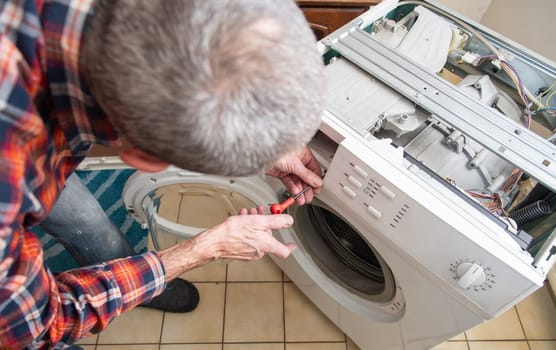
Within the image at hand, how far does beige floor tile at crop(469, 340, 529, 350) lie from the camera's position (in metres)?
1.26

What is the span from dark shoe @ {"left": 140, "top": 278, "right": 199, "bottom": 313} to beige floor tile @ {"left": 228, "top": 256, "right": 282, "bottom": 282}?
0.48ft

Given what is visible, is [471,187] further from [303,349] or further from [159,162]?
[303,349]

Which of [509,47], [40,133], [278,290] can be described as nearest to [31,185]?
[40,133]

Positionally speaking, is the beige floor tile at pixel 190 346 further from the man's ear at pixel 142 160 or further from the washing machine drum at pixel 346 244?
the man's ear at pixel 142 160

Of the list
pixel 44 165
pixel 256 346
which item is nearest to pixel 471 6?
pixel 256 346

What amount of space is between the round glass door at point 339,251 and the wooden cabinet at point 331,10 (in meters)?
0.57

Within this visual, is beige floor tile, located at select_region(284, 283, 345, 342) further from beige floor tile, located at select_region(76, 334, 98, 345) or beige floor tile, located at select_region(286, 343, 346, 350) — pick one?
beige floor tile, located at select_region(76, 334, 98, 345)

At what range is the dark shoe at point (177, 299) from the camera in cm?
121

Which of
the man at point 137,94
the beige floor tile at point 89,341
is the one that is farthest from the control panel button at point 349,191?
the beige floor tile at point 89,341

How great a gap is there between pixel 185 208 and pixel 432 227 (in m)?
0.69

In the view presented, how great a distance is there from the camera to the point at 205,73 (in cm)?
33

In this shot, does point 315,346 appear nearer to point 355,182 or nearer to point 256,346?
point 256,346

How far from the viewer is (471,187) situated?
700 mm

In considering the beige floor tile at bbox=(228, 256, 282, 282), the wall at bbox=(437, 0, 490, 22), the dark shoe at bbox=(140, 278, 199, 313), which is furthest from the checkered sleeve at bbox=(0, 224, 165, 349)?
the wall at bbox=(437, 0, 490, 22)
